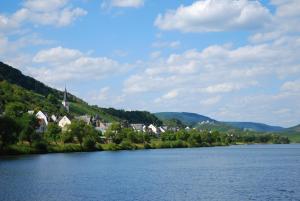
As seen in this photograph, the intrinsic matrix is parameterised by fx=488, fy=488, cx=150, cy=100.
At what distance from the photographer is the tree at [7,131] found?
100m

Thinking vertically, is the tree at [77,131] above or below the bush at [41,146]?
above

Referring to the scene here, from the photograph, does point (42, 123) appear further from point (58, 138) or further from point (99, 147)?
point (58, 138)

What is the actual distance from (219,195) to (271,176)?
68.5 feet

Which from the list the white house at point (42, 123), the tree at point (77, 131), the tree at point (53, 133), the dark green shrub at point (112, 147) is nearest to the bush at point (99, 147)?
the dark green shrub at point (112, 147)

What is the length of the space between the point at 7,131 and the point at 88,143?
37.6m

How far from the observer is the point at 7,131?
10062 cm

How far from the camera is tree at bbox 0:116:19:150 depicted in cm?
10019

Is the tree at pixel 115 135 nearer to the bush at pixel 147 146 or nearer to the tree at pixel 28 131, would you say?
the bush at pixel 147 146

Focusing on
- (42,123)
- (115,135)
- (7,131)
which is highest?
Answer: (42,123)

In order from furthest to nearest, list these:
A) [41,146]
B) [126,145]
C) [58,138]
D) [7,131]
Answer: [126,145], [58,138], [41,146], [7,131]

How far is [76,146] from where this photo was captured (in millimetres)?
131750

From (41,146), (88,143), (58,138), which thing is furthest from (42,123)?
(41,146)

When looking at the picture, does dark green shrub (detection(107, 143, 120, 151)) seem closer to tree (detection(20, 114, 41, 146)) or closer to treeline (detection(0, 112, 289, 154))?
treeline (detection(0, 112, 289, 154))

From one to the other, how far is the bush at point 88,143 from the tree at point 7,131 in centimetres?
3230
